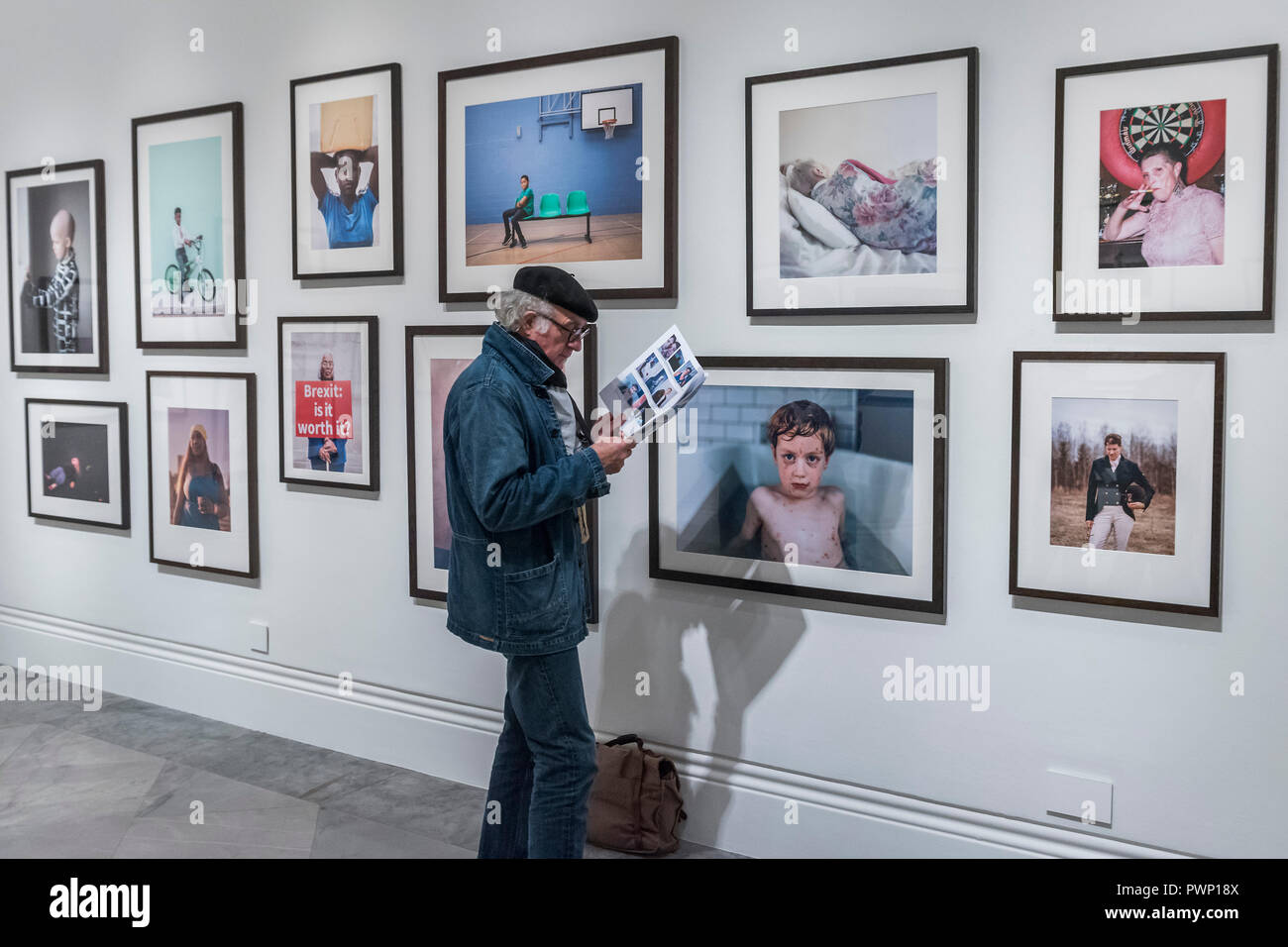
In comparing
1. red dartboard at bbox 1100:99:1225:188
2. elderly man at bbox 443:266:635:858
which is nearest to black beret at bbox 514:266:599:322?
elderly man at bbox 443:266:635:858

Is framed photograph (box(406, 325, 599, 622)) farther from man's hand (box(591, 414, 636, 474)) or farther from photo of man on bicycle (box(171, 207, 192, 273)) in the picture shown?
photo of man on bicycle (box(171, 207, 192, 273))

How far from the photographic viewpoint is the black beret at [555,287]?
2.63 meters

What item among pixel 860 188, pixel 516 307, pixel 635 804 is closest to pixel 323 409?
pixel 516 307

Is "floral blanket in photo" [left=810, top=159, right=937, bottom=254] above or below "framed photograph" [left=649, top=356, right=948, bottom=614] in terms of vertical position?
above

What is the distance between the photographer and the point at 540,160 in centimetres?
347

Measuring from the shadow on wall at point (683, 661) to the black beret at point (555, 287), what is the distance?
96cm

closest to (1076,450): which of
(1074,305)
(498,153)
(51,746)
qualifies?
(1074,305)

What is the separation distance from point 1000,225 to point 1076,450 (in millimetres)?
610

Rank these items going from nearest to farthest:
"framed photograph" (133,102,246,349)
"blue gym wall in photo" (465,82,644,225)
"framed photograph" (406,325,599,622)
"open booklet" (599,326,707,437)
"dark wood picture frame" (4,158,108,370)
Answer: "open booklet" (599,326,707,437)
"blue gym wall in photo" (465,82,644,225)
"framed photograph" (406,325,599,622)
"framed photograph" (133,102,246,349)
"dark wood picture frame" (4,158,108,370)

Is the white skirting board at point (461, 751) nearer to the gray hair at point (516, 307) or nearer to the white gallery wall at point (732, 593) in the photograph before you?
the white gallery wall at point (732, 593)

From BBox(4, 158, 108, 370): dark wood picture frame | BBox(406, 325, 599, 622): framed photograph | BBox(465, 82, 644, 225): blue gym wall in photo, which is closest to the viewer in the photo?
BBox(465, 82, 644, 225): blue gym wall in photo

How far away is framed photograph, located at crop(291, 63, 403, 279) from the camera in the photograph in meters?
3.82

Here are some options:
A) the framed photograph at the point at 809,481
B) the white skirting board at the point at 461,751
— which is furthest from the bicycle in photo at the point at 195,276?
the framed photograph at the point at 809,481

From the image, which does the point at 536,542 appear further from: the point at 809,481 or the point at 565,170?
the point at 565,170
